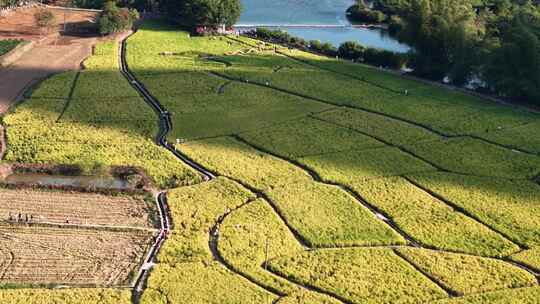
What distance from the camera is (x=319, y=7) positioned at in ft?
497

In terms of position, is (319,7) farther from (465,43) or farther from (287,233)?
(287,233)

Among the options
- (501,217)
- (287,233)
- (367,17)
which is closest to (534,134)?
(501,217)

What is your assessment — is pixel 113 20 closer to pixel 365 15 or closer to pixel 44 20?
pixel 44 20

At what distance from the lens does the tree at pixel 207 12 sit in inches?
3952

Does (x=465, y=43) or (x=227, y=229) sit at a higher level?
(x=465, y=43)

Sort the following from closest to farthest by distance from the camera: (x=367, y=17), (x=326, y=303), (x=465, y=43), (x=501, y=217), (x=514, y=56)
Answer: (x=326, y=303)
(x=501, y=217)
(x=514, y=56)
(x=465, y=43)
(x=367, y=17)

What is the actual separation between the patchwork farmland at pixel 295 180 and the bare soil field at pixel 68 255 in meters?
0.22

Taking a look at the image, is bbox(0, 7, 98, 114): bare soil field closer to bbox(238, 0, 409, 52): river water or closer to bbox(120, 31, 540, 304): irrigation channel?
bbox(120, 31, 540, 304): irrigation channel

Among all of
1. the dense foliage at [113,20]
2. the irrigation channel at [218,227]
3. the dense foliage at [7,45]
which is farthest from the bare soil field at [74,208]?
the dense foliage at [113,20]

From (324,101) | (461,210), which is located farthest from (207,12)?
(461,210)

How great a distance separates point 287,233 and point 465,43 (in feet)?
165

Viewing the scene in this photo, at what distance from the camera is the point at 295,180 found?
4938 centimetres

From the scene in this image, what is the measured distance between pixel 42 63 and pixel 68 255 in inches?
1872

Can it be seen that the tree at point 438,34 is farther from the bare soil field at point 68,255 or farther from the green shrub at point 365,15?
the bare soil field at point 68,255
